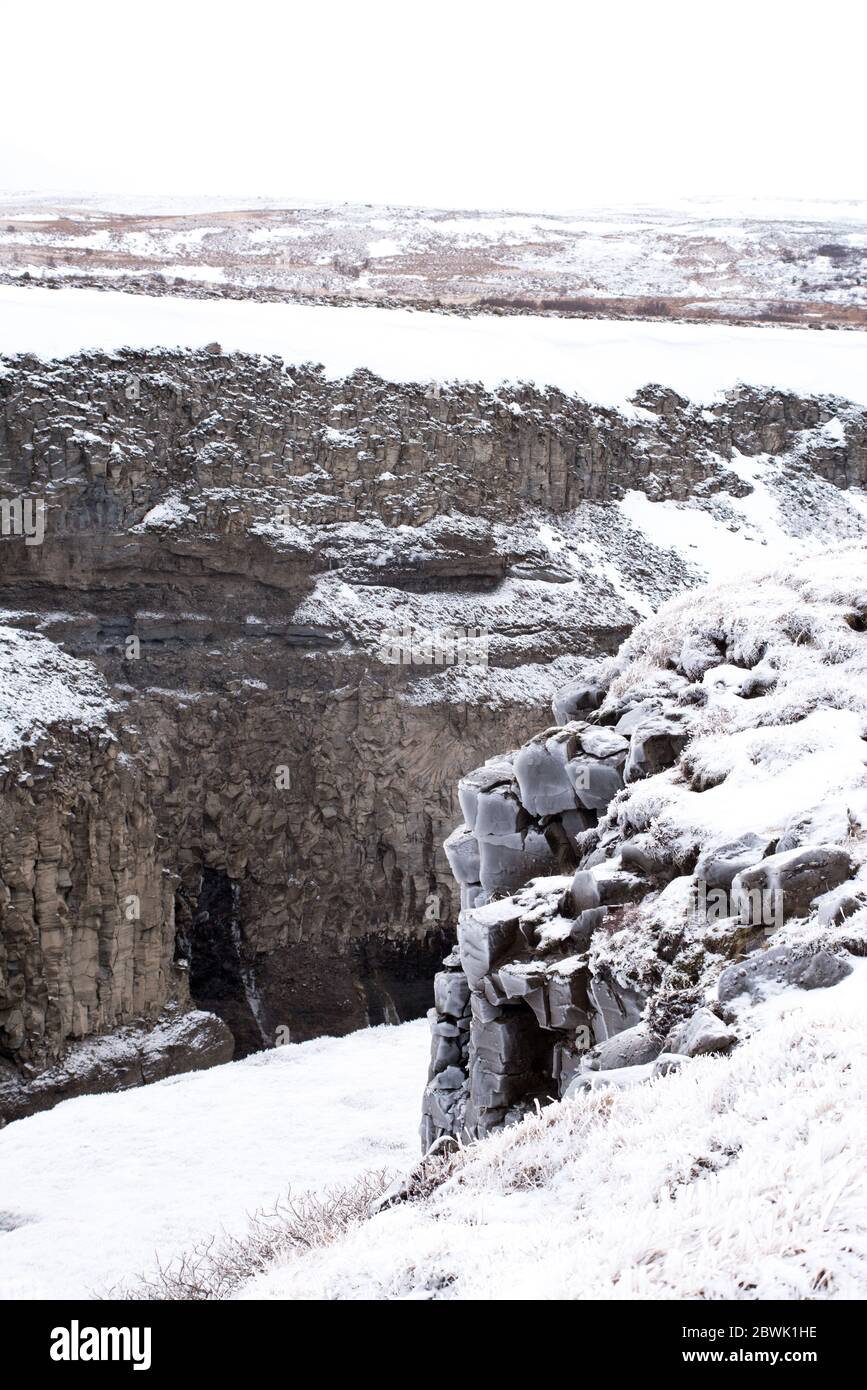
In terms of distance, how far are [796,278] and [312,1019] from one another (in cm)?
4847

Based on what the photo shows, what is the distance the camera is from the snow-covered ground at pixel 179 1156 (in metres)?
15.1

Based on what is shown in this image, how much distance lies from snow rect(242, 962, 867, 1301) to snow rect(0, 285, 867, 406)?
24651mm

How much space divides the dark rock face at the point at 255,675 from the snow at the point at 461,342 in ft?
3.15

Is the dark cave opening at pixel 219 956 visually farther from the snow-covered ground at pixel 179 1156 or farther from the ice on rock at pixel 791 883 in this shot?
the ice on rock at pixel 791 883

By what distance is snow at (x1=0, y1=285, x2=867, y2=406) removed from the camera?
29.1 m

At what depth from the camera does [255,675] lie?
27.6 metres

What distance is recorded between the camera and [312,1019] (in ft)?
88.0

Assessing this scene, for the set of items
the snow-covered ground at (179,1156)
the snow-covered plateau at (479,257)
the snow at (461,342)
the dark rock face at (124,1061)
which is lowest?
the dark rock face at (124,1061)

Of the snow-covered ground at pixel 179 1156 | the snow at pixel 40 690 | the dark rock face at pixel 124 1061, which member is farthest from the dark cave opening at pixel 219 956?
the snow at pixel 40 690

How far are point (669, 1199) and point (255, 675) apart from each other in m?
22.7

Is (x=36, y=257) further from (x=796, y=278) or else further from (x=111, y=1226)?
(x=111, y=1226)

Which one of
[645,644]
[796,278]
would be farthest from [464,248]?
[645,644]

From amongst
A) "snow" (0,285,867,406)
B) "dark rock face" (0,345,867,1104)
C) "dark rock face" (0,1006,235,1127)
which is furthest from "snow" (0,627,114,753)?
"snow" (0,285,867,406)

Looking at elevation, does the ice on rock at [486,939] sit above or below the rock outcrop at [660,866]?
below
